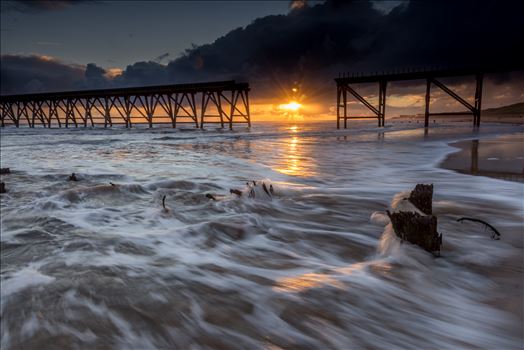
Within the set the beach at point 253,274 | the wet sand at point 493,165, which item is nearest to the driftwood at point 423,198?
the beach at point 253,274

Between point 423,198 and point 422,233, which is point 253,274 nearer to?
point 422,233

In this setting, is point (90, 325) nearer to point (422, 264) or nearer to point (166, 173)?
point (422, 264)

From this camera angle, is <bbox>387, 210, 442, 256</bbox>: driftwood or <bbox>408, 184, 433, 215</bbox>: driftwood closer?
<bbox>387, 210, 442, 256</bbox>: driftwood

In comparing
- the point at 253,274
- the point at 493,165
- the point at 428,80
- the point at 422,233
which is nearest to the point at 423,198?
the point at 422,233

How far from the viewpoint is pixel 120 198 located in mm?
4457

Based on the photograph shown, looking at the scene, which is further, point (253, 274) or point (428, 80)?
point (428, 80)

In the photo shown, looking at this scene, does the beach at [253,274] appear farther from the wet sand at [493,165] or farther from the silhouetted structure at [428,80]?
the silhouetted structure at [428,80]

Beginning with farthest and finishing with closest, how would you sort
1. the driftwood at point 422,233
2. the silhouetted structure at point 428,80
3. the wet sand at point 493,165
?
the silhouetted structure at point 428,80 < the wet sand at point 493,165 < the driftwood at point 422,233

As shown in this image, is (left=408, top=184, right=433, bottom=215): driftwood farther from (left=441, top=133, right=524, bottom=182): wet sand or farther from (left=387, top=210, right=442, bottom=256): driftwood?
(left=441, top=133, right=524, bottom=182): wet sand

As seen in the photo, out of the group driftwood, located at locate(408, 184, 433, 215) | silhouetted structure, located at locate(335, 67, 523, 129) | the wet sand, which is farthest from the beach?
silhouetted structure, located at locate(335, 67, 523, 129)

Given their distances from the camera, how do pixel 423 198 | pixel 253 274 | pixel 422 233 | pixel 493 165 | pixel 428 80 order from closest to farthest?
pixel 253 274 → pixel 422 233 → pixel 423 198 → pixel 493 165 → pixel 428 80

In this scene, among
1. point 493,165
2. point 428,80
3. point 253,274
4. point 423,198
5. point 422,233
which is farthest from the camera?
point 428,80

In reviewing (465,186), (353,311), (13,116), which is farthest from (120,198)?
(13,116)

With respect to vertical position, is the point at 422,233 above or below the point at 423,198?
below
